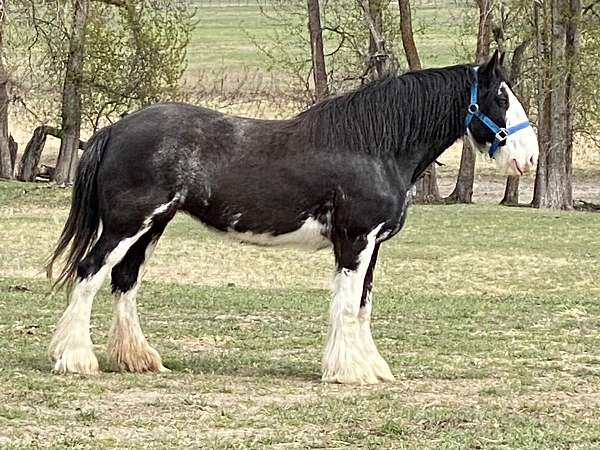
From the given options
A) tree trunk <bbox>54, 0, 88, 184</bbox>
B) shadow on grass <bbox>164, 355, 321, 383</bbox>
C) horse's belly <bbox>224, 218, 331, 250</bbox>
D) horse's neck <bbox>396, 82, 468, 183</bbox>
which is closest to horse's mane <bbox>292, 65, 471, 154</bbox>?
horse's neck <bbox>396, 82, 468, 183</bbox>

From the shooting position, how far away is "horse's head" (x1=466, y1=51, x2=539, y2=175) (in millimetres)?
8727

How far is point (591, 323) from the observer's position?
11.9 metres

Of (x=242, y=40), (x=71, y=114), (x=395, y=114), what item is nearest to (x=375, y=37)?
(x=71, y=114)

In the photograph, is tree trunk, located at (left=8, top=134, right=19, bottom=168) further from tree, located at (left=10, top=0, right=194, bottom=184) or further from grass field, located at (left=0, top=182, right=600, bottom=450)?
grass field, located at (left=0, top=182, right=600, bottom=450)

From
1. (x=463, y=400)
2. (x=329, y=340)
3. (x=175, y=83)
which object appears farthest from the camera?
(x=175, y=83)

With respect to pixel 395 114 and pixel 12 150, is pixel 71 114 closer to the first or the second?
pixel 12 150

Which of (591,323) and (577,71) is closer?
(591,323)

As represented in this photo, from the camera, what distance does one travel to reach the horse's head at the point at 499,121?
8727mm

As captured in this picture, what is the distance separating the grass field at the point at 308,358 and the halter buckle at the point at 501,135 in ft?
5.43

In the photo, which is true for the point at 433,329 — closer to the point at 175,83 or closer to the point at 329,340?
the point at 329,340

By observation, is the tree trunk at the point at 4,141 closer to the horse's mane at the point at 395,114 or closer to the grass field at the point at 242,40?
the grass field at the point at 242,40

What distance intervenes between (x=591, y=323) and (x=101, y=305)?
473 cm

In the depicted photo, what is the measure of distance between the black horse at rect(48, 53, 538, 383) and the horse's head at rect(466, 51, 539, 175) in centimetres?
5

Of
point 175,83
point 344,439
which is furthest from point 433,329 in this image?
point 175,83
